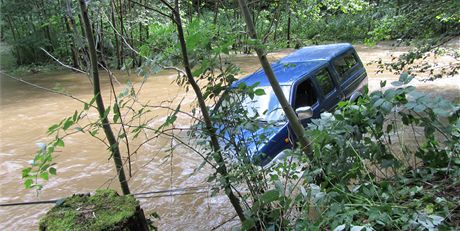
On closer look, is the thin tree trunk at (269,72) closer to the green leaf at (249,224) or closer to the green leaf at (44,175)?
the green leaf at (249,224)

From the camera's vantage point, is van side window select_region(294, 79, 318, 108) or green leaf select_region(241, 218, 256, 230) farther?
van side window select_region(294, 79, 318, 108)

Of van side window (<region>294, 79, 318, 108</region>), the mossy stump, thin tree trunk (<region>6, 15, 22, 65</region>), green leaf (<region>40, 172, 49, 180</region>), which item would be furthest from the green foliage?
thin tree trunk (<region>6, 15, 22, 65</region>)

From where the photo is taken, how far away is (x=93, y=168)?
6.45m

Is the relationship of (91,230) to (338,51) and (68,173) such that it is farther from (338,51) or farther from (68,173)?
(338,51)

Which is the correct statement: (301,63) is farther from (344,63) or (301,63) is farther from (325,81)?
(344,63)

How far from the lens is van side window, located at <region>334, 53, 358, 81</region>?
22.4ft

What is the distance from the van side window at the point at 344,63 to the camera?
6839 mm

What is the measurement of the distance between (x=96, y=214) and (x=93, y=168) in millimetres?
4419

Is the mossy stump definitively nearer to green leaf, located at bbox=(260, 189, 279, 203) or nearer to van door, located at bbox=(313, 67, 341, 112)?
green leaf, located at bbox=(260, 189, 279, 203)

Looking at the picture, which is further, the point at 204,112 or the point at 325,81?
the point at 325,81

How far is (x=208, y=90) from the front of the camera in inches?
98.3

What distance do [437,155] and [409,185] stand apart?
0.85 feet

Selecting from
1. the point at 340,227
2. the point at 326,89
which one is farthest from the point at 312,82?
the point at 340,227

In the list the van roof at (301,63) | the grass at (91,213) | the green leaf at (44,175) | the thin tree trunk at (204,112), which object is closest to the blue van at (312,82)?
the van roof at (301,63)
